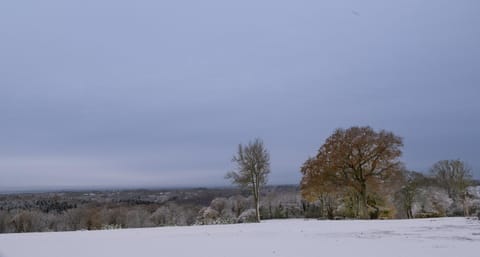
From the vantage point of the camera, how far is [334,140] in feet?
92.1

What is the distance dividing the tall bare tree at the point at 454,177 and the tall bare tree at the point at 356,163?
1564cm

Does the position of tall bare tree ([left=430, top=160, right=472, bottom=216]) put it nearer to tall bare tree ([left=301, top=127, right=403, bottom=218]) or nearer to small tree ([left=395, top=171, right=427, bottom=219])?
small tree ([left=395, top=171, right=427, bottom=219])

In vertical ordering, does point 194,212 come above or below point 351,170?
below

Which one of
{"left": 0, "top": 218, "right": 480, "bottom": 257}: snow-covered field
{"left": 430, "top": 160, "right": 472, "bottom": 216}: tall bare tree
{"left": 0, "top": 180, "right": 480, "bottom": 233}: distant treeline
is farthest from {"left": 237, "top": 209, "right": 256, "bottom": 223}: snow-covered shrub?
{"left": 430, "top": 160, "right": 472, "bottom": 216}: tall bare tree

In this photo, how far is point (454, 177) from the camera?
38.6 m

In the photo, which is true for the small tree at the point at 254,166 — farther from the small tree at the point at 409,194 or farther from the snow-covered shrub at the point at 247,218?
the small tree at the point at 409,194

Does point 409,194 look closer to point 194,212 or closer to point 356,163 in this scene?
point 356,163

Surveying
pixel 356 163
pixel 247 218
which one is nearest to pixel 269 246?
pixel 356 163

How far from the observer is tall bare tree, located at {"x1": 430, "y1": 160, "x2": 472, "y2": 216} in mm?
37312

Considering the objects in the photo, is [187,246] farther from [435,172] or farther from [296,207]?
[296,207]

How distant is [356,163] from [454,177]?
19.7m

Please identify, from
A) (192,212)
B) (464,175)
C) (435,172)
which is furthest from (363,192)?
(192,212)

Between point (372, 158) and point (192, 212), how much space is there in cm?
4668

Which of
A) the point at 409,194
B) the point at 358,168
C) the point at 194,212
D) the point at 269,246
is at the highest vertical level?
the point at 358,168
